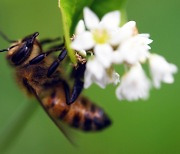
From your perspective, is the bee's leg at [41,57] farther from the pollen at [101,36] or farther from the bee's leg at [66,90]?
the pollen at [101,36]

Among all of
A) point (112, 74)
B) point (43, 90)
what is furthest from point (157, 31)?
point (112, 74)

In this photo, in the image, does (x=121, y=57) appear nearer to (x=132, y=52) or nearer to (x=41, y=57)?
(x=132, y=52)

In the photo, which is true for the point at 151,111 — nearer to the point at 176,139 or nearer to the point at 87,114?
the point at 176,139

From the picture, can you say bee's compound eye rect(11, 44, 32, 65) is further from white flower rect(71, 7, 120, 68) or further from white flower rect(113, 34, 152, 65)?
white flower rect(113, 34, 152, 65)

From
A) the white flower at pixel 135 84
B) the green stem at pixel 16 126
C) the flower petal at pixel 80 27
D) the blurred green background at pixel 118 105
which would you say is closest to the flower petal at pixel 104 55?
the white flower at pixel 135 84

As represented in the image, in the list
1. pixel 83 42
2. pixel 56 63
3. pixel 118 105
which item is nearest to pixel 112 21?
pixel 83 42

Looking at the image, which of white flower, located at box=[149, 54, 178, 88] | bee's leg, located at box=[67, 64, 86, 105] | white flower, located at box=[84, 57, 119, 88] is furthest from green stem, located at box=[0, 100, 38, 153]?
white flower, located at box=[149, 54, 178, 88]
